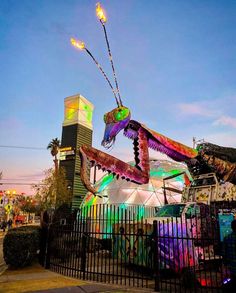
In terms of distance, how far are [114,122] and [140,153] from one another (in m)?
1.22

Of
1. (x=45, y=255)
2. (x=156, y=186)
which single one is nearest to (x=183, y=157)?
(x=45, y=255)

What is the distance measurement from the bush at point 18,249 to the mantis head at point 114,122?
5.64m

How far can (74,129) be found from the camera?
76938 millimetres

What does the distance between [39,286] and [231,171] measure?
6798 millimetres

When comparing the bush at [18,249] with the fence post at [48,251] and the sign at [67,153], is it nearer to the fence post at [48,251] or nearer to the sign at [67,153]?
the fence post at [48,251]

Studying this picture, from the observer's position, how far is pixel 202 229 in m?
8.14

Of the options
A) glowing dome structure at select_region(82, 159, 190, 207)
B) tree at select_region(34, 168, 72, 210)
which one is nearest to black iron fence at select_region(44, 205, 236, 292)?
glowing dome structure at select_region(82, 159, 190, 207)

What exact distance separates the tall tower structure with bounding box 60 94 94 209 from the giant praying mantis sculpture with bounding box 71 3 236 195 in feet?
191

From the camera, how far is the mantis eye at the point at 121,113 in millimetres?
7715

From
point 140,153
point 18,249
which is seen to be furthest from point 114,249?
point 140,153

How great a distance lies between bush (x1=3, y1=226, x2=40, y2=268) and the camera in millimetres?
9805

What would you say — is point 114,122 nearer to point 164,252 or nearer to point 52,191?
point 164,252

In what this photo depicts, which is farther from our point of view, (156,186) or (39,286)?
(156,186)

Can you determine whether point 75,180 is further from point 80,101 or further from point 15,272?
point 15,272
